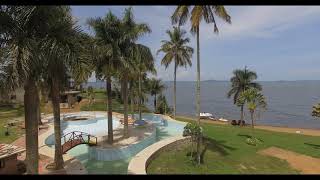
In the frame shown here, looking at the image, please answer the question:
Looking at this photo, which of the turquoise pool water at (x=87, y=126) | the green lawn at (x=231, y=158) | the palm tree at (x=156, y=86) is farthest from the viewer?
the palm tree at (x=156, y=86)

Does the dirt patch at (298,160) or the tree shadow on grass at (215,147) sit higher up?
the tree shadow on grass at (215,147)

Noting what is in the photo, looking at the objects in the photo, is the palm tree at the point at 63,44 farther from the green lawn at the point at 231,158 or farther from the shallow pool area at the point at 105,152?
the green lawn at the point at 231,158

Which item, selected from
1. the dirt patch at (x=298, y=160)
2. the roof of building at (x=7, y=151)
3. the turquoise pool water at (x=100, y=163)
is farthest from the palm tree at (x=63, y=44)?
the dirt patch at (x=298, y=160)

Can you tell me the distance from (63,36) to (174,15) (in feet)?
36.2

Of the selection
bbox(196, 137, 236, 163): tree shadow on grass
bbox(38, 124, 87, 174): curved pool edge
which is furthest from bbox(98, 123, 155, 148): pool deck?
bbox(196, 137, 236, 163): tree shadow on grass

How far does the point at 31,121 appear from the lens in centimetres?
1173

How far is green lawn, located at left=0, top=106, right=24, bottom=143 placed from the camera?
2827 centimetres

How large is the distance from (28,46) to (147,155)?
38.0 ft

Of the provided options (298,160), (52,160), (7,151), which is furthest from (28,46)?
(298,160)

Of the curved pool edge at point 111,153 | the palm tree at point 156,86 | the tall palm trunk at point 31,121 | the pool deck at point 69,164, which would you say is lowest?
the curved pool edge at point 111,153

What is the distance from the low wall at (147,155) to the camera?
17459 mm

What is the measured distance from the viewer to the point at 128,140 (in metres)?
27.2

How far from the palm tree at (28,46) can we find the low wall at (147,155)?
629 cm
